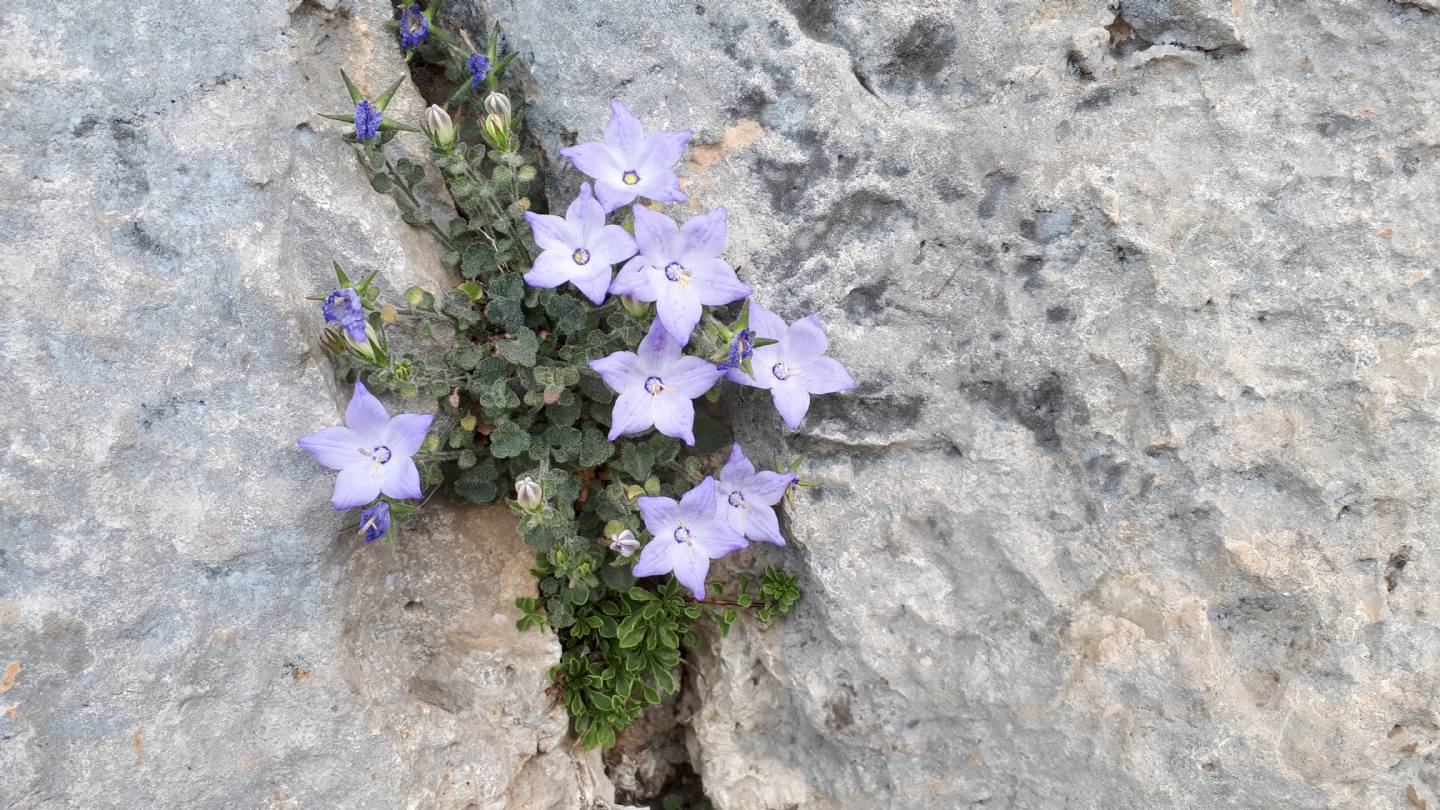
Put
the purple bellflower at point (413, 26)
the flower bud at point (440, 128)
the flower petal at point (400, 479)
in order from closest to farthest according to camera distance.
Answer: the flower petal at point (400, 479)
the flower bud at point (440, 128)
the purple bellflower at point (413, 26)

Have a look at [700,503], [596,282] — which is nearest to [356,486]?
[596,282]

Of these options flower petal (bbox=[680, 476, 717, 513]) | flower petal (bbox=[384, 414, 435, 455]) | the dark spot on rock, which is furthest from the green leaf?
the dark spot on rock

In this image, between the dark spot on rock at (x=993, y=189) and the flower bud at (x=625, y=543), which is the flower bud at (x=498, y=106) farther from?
the dark spot on rock at (x=993, y=189)

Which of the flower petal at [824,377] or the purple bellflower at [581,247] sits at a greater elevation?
the purple bellflower at [581,247]

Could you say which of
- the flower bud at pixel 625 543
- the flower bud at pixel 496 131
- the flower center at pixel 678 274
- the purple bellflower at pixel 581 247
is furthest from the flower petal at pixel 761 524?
the flower bud at pixel 496 131

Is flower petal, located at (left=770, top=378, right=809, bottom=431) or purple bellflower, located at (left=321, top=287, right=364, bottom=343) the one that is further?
flower petal, located at (left=770, top=378, right=809, bottom=431)

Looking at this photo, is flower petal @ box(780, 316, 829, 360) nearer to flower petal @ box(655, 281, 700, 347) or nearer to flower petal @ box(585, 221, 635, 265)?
flower petal @ box(655, 281, 700, 347)

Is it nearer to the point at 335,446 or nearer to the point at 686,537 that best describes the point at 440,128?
the point at 335,446
